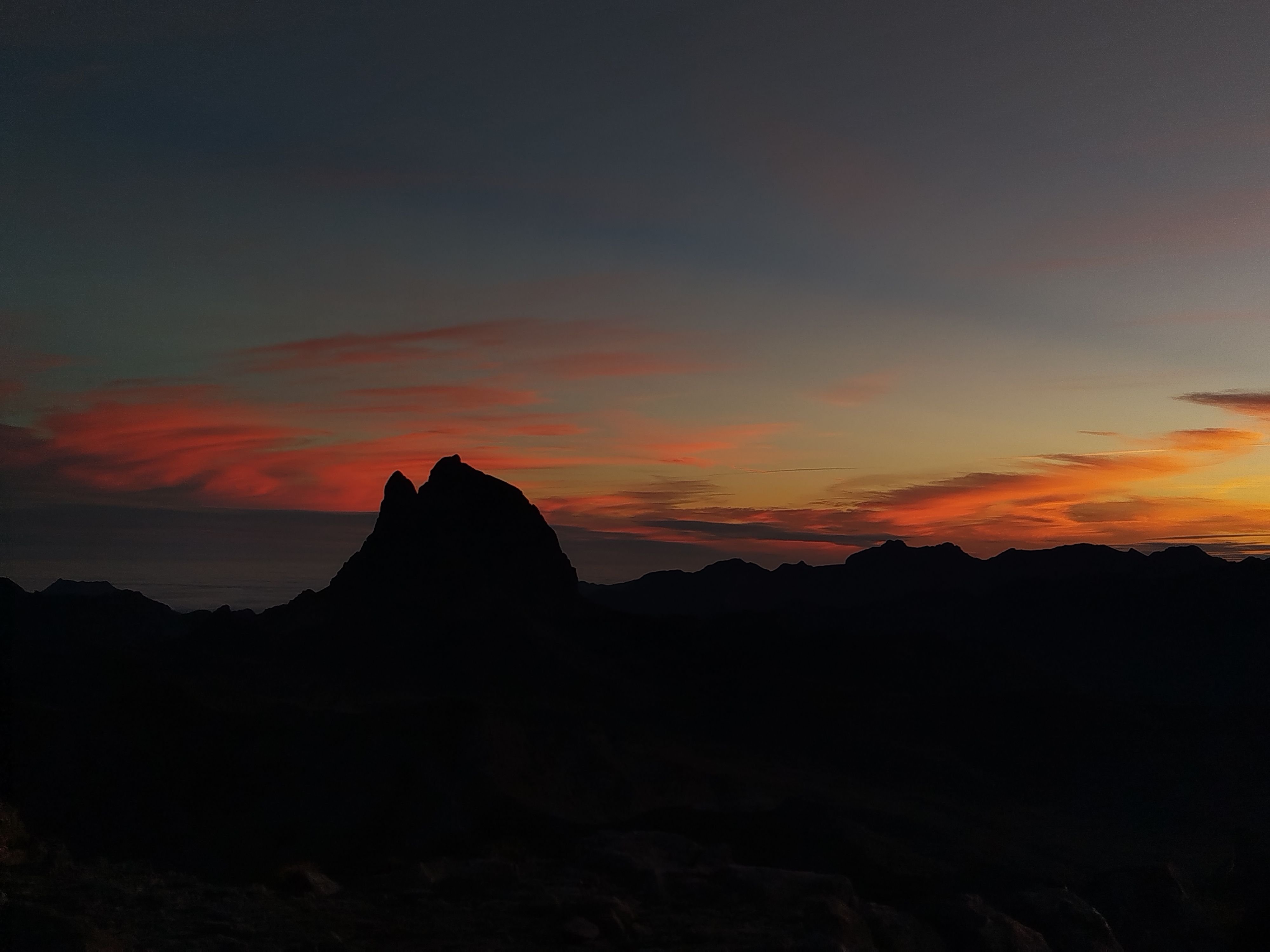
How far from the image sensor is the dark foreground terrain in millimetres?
19984

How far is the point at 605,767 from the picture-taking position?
78.2 metres

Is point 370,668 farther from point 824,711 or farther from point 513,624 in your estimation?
point 824,711

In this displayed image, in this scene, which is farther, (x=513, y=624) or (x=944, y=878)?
(x=513, y=624)

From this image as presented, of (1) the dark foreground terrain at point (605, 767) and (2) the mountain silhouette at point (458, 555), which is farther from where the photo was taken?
(2) the mountain silhouette at point (458, 555)

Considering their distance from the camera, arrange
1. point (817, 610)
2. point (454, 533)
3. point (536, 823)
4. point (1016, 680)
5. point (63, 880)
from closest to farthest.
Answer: point (63, 880) → point (536, 823) → point (1016, 680) → point (454, 533) → point (817, 610)

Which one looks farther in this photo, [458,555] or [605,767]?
[458,555]

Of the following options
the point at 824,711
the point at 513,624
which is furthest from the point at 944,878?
the point at 513,624

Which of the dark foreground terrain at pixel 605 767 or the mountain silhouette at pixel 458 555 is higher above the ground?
the mountain silhouette at pixel 458 555

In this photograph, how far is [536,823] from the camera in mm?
64125

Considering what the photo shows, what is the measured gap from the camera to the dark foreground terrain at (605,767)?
20.0 meters

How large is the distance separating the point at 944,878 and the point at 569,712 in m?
60.6

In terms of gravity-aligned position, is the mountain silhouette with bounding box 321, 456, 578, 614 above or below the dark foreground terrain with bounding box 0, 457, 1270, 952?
above

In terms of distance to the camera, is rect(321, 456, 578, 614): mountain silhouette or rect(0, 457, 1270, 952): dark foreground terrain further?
rect(321, 456, 578, 614): mountain silhouette

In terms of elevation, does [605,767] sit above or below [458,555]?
below
